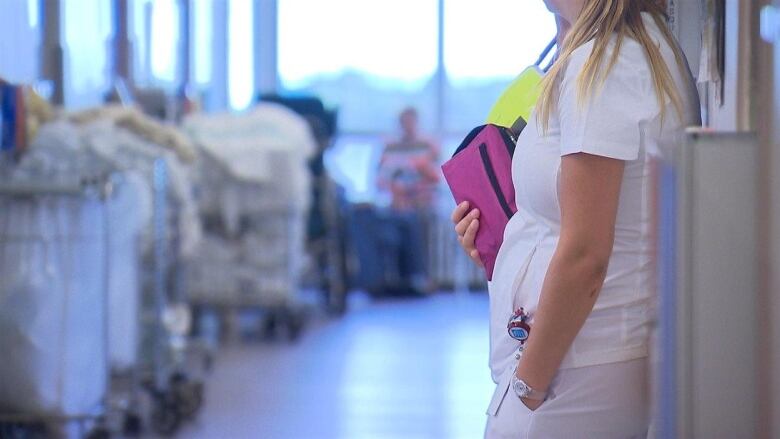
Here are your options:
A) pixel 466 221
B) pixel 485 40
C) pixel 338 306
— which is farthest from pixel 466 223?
pixel 485 40

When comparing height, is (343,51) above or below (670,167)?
above

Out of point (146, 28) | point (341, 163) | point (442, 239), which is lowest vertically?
point (442, 239)

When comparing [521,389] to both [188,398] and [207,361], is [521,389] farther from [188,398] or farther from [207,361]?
[207,361]

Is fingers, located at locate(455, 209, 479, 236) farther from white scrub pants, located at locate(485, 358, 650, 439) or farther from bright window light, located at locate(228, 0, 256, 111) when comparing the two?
bright window light, located at locate(228, 0, 256, 111)

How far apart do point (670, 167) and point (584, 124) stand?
1.29ft

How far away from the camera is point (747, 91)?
45.7 inches

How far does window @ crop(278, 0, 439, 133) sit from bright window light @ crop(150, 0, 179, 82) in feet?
8.47

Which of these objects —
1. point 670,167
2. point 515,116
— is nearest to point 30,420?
point 515,116

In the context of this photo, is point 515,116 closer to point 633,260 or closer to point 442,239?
point 633,260

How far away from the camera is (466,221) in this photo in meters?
1.59

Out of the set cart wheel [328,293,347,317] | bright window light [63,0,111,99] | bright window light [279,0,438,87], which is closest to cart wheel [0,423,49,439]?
bright window light [63,0,111,99]

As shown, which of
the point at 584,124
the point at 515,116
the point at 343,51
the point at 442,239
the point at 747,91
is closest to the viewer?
the point at 747,91

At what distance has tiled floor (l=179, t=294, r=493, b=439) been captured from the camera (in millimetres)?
4250

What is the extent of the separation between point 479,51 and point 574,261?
9653mm
